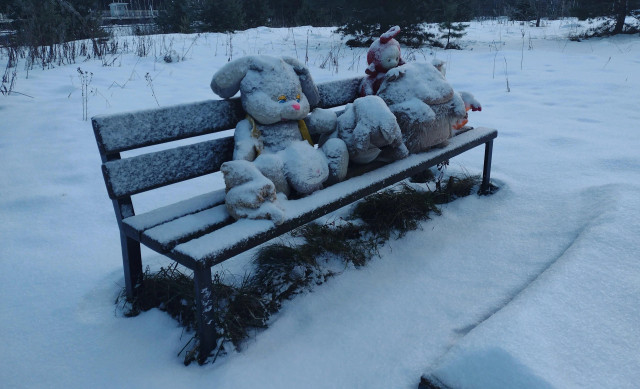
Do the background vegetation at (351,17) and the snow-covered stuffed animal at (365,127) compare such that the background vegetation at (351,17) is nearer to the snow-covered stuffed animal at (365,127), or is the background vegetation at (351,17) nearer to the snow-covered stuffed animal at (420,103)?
the snow-covered stuffed animal at (420,103)

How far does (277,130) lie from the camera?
269cm

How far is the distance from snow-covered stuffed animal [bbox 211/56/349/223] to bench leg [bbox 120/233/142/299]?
64 cm

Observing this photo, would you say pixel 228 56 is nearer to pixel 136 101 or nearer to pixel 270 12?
pixel 136 101

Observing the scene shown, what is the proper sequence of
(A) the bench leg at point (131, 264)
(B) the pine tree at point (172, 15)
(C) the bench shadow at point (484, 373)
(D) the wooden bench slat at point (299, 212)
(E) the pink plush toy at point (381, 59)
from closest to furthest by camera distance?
(C) the bench shadow at point (484, 373)
(D) the wooden bench slat at point (299, 212)
(A) the bench leg at point (131, 264)
(E) the pink plush toy at point (381, 59)
(B) the pine tree at point (172, 15)

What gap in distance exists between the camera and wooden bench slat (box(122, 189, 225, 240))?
2291mm

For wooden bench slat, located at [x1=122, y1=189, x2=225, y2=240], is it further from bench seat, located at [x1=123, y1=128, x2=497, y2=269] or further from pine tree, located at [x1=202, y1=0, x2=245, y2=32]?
pine tree, located at [x1=202, y1=0, x2=245, y2=32]

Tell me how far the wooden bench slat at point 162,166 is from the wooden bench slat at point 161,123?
0.23 feet

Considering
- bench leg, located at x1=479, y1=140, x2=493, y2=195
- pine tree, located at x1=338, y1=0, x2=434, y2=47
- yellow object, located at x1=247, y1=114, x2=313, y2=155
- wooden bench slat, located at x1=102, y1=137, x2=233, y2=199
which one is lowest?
bench leg, located at x1=479, y1=140, x2=493, y2=195

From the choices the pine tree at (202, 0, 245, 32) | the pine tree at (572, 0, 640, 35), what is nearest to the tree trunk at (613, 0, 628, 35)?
the pine tree at (572, 0, 640, 35)

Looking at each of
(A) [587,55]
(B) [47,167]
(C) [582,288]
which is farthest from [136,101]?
(A) [587,55]

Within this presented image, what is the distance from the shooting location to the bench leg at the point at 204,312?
2.05 m

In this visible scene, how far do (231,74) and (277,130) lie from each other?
365mm

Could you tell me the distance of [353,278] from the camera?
281 centimetres

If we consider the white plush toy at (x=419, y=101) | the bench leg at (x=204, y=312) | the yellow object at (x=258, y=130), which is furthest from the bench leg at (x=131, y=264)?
the white plush toy at (x=419, y=101)
